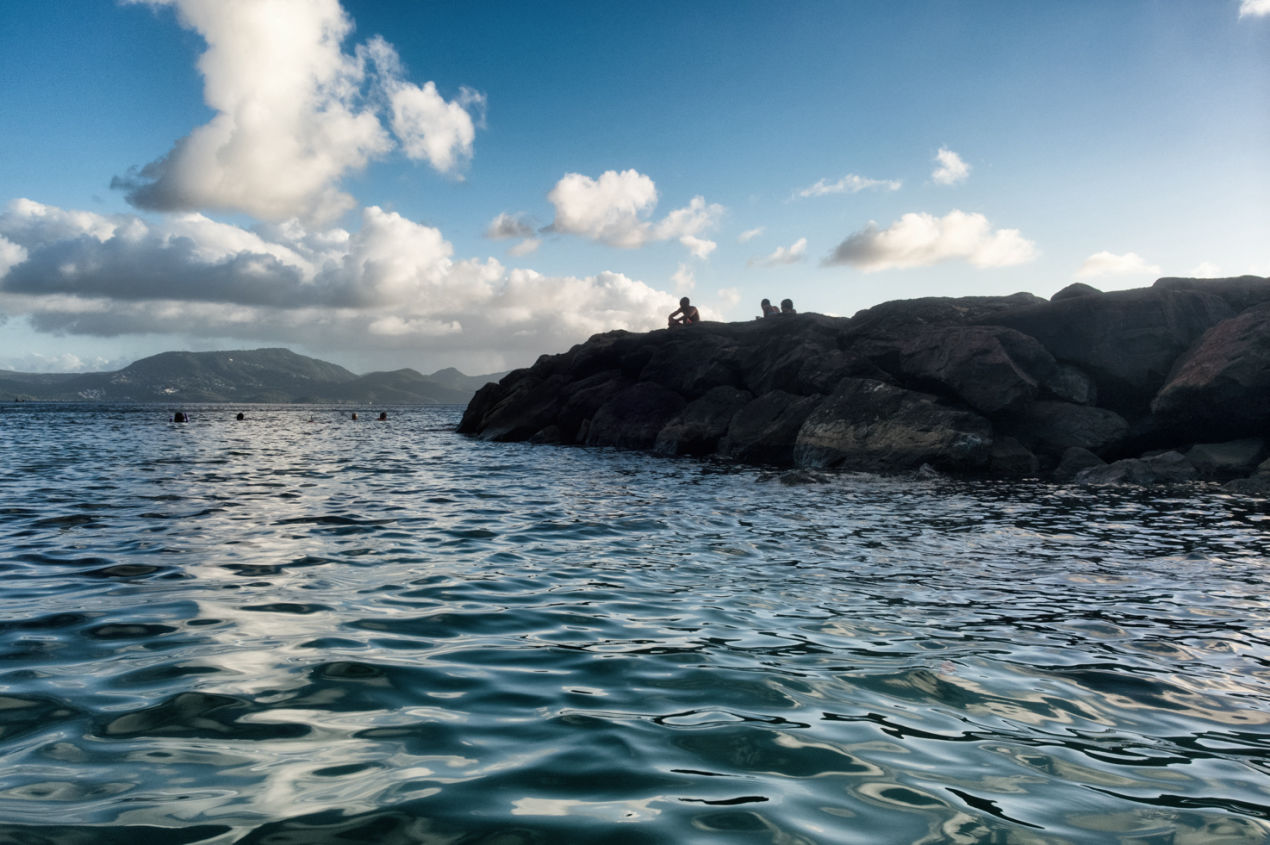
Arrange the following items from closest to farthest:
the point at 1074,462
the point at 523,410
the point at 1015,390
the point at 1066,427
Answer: the point at 1074,462 → the point at 1015,390 → the point at 1066,427 → the point at 523,410

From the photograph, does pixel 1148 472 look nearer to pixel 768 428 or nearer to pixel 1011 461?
pixel 1011 461

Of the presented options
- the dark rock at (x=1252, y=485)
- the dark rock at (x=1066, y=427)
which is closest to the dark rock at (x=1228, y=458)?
the dark rock at (x=1252, y=485)

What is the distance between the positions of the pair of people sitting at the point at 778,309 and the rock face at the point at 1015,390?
3.75m

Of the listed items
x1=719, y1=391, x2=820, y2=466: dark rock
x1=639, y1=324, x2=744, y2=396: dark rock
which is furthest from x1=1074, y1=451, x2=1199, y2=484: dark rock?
x1=639, y1=324, x2=744, y2=396: dark rock

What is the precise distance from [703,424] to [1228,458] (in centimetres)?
1499

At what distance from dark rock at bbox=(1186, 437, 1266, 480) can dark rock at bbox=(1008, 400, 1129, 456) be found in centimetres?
202

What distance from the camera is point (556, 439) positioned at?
107 ft

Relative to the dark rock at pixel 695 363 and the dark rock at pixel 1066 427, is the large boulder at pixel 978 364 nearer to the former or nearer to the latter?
the dark rock at pixel 1066 427

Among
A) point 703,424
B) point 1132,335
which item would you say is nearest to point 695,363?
point 703,424

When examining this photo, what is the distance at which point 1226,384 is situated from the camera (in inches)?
677

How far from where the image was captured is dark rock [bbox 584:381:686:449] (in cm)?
2898

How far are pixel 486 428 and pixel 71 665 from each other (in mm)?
33217

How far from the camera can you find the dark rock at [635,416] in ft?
95.1

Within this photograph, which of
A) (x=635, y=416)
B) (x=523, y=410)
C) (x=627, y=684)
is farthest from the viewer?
(x=523, y=410)
